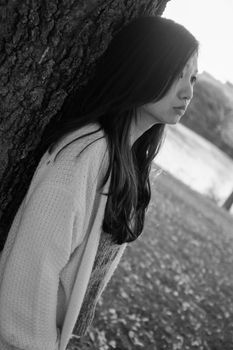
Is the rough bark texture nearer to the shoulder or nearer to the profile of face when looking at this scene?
the shoulder

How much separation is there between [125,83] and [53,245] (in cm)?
78

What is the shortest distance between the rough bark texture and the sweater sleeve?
0.28 m

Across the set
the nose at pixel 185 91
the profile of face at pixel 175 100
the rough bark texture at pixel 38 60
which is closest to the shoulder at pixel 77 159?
the rough bark texture at pixel 38 60

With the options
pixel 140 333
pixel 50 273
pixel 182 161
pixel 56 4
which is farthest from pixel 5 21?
pixel 182 161

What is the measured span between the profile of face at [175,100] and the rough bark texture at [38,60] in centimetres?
35

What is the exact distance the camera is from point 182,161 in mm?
23453

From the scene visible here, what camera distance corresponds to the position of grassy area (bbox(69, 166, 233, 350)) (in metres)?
4.61

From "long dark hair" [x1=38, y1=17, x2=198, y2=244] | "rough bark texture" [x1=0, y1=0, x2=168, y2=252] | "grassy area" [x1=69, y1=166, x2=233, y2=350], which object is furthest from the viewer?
"grassy area" [x1=69, y1=166, x2=233, y2=350]

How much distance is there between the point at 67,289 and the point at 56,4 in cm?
125

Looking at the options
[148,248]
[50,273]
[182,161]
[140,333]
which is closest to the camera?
[50,273]

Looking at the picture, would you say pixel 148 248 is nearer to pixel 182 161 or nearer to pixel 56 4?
pixel 56 4

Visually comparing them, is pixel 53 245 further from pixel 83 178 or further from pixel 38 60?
pixel 38 60

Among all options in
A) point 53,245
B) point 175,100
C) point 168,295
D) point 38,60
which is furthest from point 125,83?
point 168,295

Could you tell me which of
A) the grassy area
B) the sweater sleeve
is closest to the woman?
the sweater sleeve
